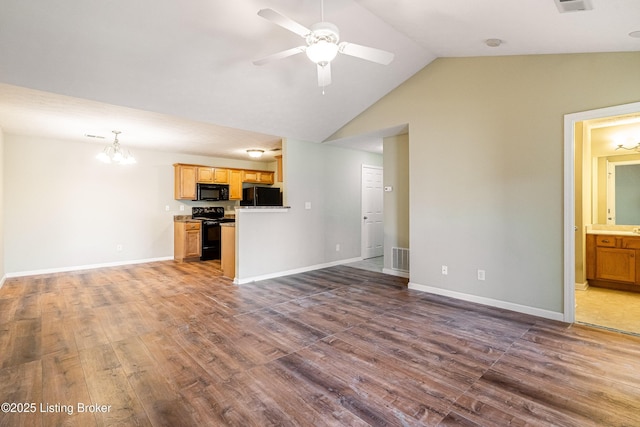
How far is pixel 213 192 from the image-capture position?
738 centimetres

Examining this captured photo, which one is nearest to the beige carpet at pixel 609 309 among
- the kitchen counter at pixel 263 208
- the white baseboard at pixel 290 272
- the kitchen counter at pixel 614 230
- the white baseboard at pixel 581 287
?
the white baseboard at pixel 581 287

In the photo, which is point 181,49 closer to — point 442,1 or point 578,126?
point 442,1

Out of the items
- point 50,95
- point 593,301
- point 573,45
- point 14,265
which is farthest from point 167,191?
point 593,301

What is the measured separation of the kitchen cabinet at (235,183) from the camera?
7652 millimetres

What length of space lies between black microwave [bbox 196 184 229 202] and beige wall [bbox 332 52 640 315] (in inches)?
186

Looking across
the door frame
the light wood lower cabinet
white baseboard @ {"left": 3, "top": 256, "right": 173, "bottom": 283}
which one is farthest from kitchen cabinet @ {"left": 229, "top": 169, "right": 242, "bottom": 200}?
the door frame

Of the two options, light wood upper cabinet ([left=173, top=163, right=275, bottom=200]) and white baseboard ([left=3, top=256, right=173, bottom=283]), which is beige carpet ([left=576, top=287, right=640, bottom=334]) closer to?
light wood upper cabinet ([left=173, top=163, right=275, bottom=200])

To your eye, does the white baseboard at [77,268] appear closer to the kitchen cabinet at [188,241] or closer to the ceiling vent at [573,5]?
the kitchen cabinet at [188,241]

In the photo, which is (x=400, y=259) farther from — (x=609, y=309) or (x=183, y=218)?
(x=183, y=218)

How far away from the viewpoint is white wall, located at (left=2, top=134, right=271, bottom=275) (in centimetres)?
523

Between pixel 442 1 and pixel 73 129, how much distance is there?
5.53m

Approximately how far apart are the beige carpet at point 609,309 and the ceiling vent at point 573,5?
9.66ft

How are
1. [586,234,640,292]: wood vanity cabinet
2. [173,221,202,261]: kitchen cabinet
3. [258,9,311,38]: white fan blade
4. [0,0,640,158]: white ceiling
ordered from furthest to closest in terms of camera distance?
[173,221,202,261]: kitchen cabinet, [586,234,640,292]: wood vanity cabinet, [0,0,640,158]: white ceiling, [258,9,311,38]: white fan blade

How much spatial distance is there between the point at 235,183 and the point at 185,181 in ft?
4.03
